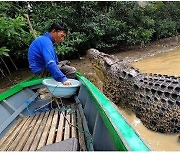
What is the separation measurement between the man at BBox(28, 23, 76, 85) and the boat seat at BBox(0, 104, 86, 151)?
20.4 inches

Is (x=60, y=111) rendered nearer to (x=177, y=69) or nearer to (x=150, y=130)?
(x=150, y=130)

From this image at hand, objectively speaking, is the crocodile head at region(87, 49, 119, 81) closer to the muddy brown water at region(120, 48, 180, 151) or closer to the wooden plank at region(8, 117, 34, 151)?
the muddy brown water at region(120, 48, 180, 151)

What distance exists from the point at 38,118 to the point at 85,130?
1.15 metres

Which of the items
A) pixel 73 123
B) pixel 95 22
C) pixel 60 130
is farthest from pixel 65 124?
pixel 95 22

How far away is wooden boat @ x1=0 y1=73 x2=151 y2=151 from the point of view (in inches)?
72.1

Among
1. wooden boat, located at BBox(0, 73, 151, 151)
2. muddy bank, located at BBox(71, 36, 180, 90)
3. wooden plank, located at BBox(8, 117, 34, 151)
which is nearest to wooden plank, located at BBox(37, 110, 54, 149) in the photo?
wooden boat, located at BBox(0, 73, 151, 151)

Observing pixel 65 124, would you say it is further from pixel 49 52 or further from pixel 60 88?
pixel 49 52

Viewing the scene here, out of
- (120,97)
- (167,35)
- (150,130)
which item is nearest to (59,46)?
(120,97)

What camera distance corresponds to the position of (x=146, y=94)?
15.3 feet

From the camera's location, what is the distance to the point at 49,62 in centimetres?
367

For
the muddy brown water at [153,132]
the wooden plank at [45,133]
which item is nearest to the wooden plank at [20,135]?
the wooden plank at [45,133]

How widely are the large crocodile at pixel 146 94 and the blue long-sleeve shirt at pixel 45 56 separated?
1.58 m

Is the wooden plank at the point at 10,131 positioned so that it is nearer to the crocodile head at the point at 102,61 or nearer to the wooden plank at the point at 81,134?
the wooden plank at the point at 81,134

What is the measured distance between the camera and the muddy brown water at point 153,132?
13.3 ft
